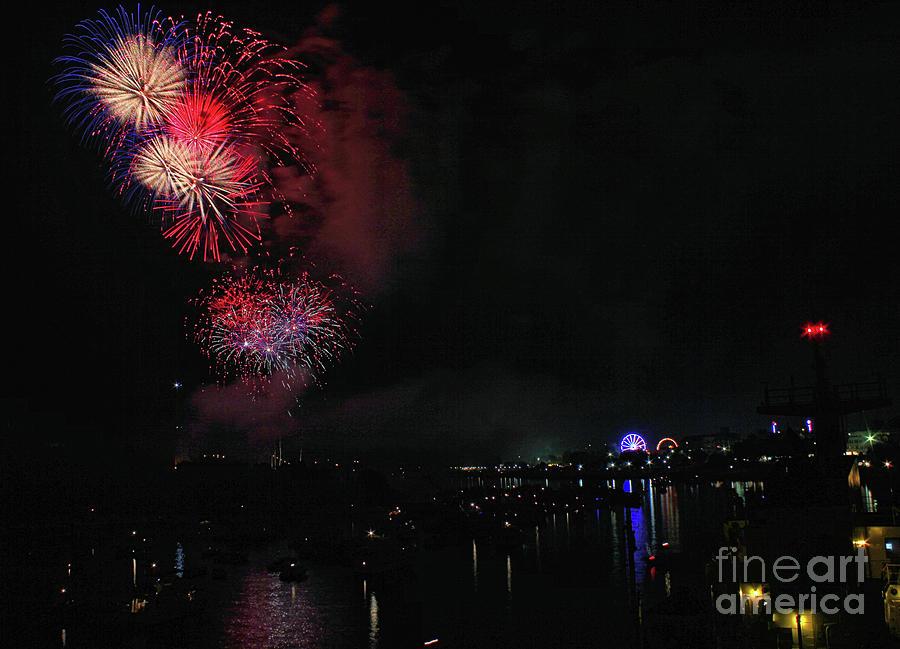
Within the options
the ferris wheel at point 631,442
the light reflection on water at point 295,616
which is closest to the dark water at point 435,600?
the light reflection on water at point 295,616

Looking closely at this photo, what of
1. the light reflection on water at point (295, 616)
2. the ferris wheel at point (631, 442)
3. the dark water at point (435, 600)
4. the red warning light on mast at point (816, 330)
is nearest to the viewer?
the red warning light on mast at point (816, 330)

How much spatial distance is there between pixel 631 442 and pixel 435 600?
15198 cm

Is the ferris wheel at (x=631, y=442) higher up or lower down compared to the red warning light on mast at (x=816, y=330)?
→ lower down

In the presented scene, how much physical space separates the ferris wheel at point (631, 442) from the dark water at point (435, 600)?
11695 cm

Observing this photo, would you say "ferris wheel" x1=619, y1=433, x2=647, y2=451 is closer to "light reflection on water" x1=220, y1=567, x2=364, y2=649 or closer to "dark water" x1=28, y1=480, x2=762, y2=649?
"dark water" x1=28, y1=480, x2=762, y2=649

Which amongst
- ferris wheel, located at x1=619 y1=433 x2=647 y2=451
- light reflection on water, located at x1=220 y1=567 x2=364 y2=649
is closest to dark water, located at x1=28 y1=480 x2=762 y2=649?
light reflection on water, located at x1=220 y1=567 x2=364 y2=649

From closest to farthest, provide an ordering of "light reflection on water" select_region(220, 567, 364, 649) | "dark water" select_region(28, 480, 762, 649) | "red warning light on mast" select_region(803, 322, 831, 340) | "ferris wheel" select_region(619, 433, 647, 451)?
"red warning light on mast" select_region(803, 322, 831, 340) → "dark water" select_region(28, 480, 762, 649) → "light reflection on water" select_region(220, 567, 364, 649) → "ferris wheel" select_region(619, 433, 647, 451)

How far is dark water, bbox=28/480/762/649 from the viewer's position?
32.6 meters

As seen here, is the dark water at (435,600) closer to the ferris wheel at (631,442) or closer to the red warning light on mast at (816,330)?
the red warning light on mast at (816,330)

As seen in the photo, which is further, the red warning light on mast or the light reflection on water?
the light reflection on water

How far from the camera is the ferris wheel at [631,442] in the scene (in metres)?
182

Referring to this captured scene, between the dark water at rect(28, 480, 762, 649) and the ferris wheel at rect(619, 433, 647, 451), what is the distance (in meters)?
117

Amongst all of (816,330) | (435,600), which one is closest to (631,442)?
(435,600)

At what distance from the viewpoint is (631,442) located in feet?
600
